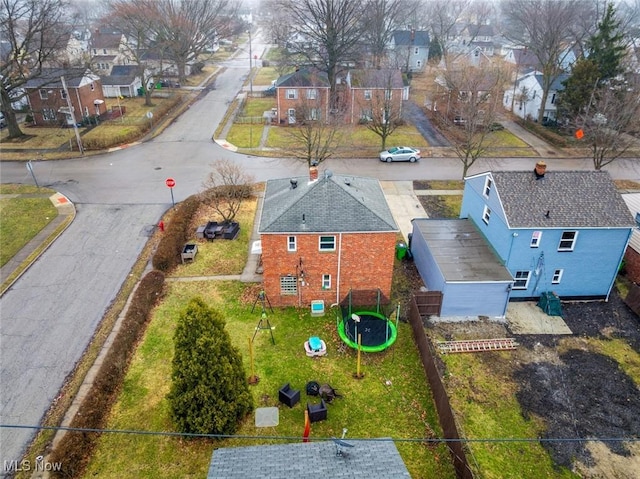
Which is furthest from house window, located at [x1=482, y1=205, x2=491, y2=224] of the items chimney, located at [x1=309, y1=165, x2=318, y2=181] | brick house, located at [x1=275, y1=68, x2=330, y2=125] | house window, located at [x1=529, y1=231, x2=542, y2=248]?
brick house, located at [x1=275, y1=68, x2=330, y2=125]

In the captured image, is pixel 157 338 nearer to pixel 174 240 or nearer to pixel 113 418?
pixel 113 418

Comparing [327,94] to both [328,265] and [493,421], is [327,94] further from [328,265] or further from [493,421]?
[493,421]

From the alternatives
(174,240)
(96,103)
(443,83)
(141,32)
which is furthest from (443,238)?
(141,32)

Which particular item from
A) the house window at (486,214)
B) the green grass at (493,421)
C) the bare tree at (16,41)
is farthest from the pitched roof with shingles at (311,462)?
the bare tree at (16,41)

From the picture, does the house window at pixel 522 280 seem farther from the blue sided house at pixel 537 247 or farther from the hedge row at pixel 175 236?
the hedge row at pixel 175 236

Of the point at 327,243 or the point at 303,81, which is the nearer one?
the point at 327,243

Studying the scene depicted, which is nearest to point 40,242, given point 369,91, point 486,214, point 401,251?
point 401,251
